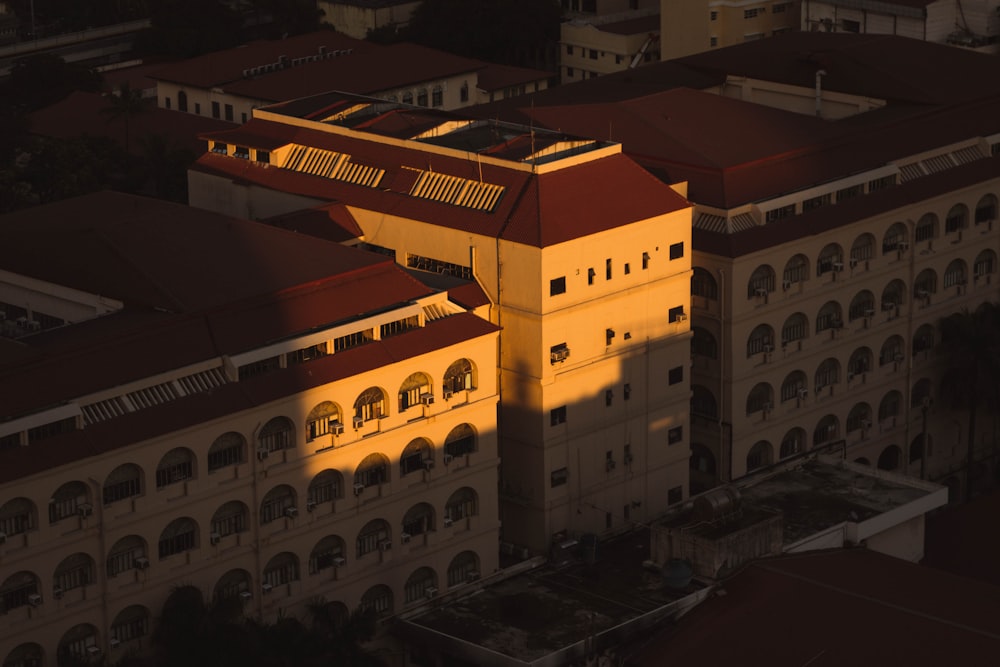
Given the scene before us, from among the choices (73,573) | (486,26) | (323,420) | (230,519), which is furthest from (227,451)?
(486,26)

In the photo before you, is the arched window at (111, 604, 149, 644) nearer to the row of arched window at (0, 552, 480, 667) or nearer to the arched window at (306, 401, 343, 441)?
the row of arched window at (0, 552, 480, 667)

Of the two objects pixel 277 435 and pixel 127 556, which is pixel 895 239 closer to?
pixel 277 435

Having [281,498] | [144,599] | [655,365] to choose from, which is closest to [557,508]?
[655,365]

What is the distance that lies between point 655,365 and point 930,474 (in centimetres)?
2380

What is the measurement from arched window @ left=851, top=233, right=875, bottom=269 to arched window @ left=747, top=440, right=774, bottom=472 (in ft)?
33.4

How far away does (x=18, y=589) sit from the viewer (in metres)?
84.4

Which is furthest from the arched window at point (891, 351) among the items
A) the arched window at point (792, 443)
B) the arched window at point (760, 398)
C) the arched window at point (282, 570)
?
the arched window at point (282, 570)

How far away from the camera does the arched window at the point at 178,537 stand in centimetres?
8831

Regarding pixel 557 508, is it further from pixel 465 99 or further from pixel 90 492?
pixel 465 99

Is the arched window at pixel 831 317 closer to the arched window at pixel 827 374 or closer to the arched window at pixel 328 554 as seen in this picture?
the arched window at pixel 827 374

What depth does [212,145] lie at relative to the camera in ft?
389

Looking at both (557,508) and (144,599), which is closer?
(144,599)

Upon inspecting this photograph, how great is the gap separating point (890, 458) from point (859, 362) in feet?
21.1

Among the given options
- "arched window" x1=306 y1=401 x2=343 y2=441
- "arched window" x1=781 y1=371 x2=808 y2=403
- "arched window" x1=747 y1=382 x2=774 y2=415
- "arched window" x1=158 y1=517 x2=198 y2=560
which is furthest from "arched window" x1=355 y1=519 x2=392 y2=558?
"arched window" x1=781 y1=371 x2=808 y2=403
